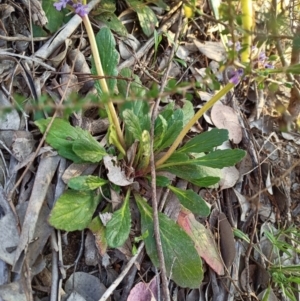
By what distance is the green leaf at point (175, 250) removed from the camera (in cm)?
127

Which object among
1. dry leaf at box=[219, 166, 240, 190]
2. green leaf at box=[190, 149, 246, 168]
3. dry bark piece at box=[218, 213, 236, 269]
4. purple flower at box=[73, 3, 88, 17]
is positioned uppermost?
Result: purple flower at box=[73, 3, 88, 17]

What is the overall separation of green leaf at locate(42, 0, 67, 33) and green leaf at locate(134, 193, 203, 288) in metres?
0.59

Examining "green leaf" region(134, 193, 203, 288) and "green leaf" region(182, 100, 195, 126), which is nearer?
"green leaf" region(134, 193, 203, 288)

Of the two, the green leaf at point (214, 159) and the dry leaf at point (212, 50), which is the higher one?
the dry leaf at point (212, 50)

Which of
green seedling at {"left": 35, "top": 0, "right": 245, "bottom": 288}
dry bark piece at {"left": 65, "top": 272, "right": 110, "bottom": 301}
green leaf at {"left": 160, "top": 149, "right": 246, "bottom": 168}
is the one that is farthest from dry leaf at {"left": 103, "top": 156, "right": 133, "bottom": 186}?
Answer: dry bark piece at {"left": 65, "top": 272, "right": 110, "bottom": 301}

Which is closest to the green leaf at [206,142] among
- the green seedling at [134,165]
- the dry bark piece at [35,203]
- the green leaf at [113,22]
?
the green seedling at [134,165]

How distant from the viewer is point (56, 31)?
1.50 m

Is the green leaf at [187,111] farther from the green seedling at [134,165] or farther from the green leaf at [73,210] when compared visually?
the green leaf at [73,210]

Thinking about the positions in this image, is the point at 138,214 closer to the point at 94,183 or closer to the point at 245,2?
the point at 94,183

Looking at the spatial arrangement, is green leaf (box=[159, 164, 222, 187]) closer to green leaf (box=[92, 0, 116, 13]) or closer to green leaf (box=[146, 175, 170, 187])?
green leaf (box=[146, 175, 170, 187])

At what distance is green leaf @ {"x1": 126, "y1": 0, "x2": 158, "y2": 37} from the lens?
1.62 metres

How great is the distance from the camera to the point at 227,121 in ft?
5.19

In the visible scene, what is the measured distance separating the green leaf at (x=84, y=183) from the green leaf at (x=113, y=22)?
534 millimetres

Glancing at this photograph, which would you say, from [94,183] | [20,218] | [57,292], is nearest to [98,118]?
[94,183]
